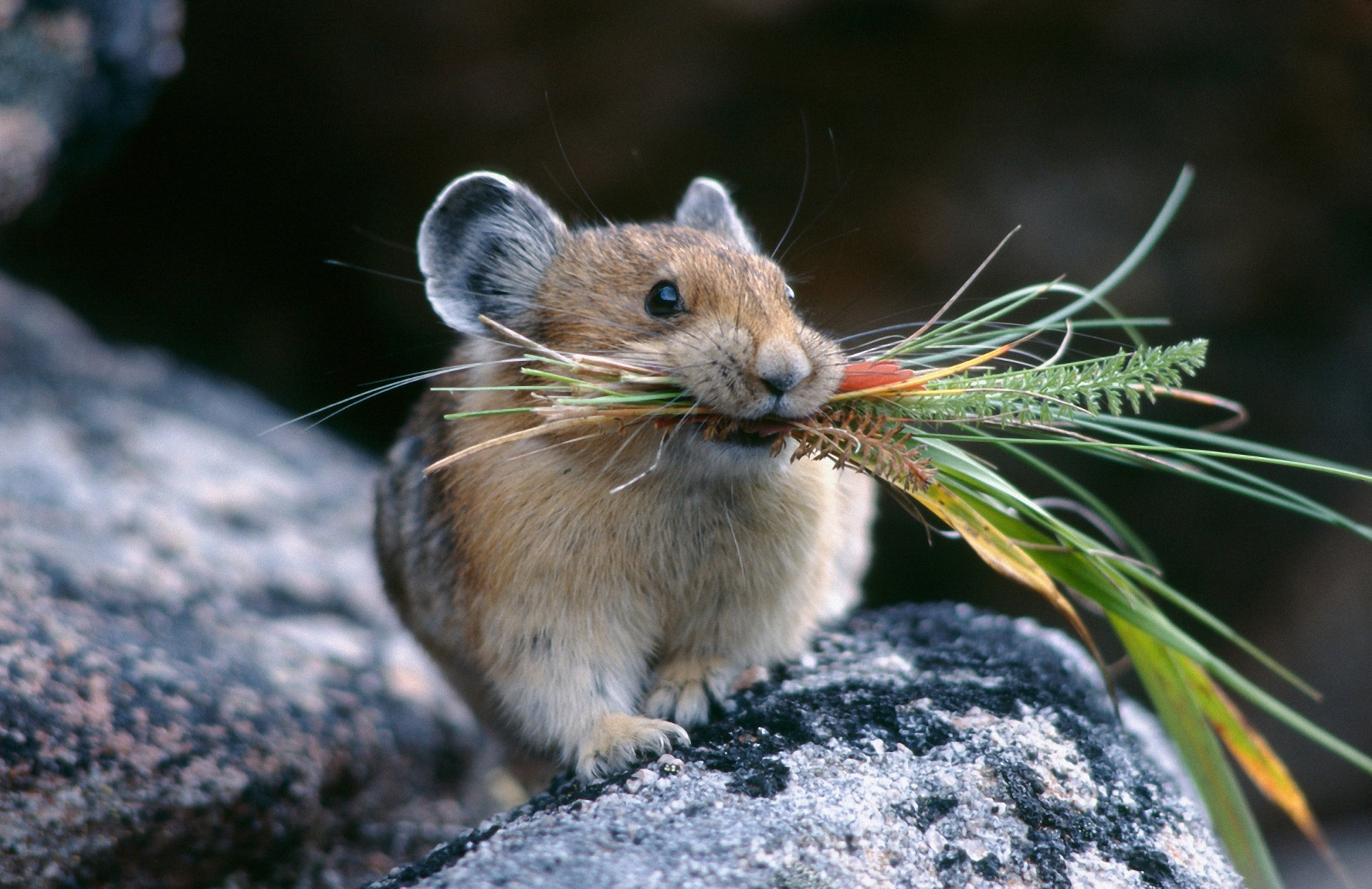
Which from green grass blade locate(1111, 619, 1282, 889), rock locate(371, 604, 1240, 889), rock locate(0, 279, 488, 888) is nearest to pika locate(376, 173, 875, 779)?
rock locate(371, 604, 1240, 889)

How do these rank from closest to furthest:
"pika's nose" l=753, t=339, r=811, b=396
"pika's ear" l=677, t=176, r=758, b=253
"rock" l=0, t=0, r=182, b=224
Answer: "pika's nose" l=753, t=339, r=811, b=396 → "pika's ear" l=677, t=176, r=758, b=253 → "rock" l=0, t=0, r=182, b=224

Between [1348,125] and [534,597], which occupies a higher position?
[1348,125]

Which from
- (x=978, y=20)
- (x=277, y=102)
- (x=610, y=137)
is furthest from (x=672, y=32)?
(x=277, y=102)

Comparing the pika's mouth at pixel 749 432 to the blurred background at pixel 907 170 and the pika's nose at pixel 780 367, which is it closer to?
the pika's nose at pixel 780 367

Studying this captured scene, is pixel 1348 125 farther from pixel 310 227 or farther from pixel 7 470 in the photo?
pixel 7 470

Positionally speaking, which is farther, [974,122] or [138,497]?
[974,122]

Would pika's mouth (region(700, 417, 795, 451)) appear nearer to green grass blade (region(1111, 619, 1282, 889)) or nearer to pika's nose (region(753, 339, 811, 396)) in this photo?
pika's nose (region(753, 339, 811, 396))

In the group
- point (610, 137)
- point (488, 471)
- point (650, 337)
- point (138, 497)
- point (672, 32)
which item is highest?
point (672, 32)
